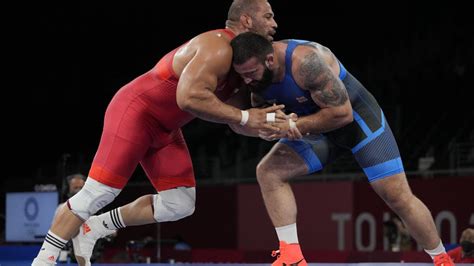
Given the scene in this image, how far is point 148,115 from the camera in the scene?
369cm

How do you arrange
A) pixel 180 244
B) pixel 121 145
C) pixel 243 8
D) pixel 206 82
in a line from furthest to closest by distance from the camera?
pixel 180 244 → pixel 243 8 → pixel 121 145 → pixel 206 82

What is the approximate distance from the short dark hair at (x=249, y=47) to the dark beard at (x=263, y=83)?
0.08 metres

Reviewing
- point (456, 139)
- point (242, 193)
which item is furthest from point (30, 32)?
point (456, 139)

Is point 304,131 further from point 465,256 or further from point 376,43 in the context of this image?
point 376,43

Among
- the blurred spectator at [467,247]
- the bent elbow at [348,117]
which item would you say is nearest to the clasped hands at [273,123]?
the bent elbow at [348,117]

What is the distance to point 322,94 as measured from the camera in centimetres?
344

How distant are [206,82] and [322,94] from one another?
51cm

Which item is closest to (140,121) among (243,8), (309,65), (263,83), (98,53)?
(263,83)

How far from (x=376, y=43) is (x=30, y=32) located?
20.2 ft

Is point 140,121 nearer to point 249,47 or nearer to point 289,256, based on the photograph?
point 249,47

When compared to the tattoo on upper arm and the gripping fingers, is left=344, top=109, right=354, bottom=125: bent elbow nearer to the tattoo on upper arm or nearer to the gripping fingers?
the tattoo on upper arm

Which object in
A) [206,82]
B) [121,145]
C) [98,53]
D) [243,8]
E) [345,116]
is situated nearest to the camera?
[206,82]

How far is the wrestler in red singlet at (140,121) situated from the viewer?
3.59 m

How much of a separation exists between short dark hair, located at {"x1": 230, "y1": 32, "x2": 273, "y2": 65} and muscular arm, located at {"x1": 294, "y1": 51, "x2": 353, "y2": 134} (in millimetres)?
177
